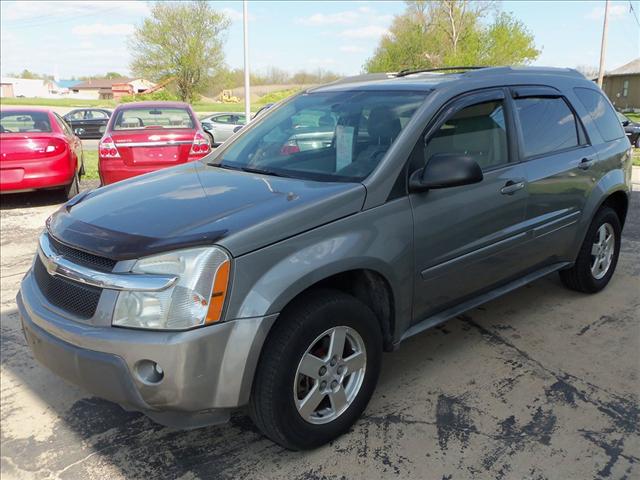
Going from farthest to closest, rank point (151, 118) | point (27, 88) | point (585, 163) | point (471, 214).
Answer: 1. point (27, 88)
2. point (151, 118)
3. point (585, 163)
4. point (471, 214)

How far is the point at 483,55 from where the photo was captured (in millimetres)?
44156

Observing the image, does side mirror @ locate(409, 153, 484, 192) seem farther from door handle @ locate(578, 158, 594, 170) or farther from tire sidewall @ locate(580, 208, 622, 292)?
tire sidewall @ locate(580, 208, 622, 292)

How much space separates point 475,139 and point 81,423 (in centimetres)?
271

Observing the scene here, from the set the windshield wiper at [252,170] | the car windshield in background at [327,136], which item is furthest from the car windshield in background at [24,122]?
the windshield wiper at [252,170]

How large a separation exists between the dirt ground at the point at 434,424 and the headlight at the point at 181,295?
31.8 inches

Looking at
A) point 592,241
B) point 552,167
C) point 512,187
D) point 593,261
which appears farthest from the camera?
point 593,261

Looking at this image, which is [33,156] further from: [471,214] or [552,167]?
[552,167]

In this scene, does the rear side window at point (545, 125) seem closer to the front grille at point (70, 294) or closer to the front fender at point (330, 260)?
the front fender at point (330, 260)

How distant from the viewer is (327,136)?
3414 mm

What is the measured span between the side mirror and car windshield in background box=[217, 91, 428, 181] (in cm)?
24

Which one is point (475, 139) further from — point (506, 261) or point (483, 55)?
point (483, 55)

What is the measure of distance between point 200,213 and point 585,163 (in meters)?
2.92

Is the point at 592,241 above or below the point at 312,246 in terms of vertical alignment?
below

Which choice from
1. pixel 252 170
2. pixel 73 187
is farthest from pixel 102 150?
pixel 252 170
